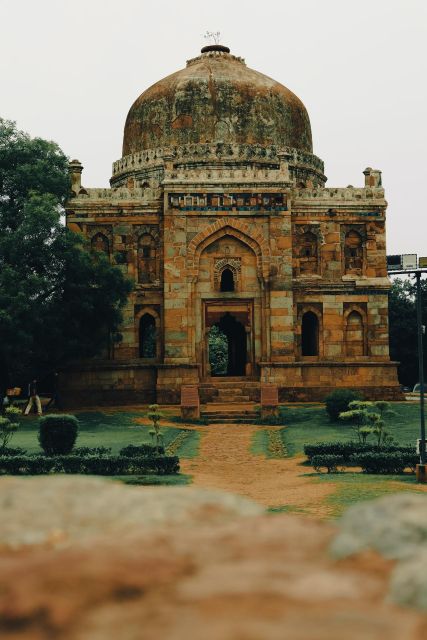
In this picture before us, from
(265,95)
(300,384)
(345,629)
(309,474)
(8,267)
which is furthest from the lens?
(265,95)

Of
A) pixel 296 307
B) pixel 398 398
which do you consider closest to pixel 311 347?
pixel 296 307

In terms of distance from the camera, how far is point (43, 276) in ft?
87.6

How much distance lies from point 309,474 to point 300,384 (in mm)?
12909

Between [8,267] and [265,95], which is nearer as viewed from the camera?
[8,267]

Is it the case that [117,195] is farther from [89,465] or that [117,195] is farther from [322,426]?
[89,465]

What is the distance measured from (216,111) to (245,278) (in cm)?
758

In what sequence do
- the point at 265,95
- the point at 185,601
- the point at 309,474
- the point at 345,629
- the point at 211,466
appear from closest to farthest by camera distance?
1. the point at 345,629
2. the point at 185,601
3. the point at 309,474
4. the point at 211,466
5. the point at 265,95

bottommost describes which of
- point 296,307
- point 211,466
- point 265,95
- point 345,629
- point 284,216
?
point 211,466

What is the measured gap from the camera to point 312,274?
31344mm

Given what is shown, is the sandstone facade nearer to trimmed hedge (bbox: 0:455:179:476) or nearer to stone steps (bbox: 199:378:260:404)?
stone steps (bbox: 199:378:260:404)

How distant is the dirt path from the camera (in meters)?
13.8

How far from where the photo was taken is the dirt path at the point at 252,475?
13.8 meters

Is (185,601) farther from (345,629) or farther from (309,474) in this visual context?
(309,474)

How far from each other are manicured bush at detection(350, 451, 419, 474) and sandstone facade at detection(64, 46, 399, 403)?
Result: 12.5 metres
